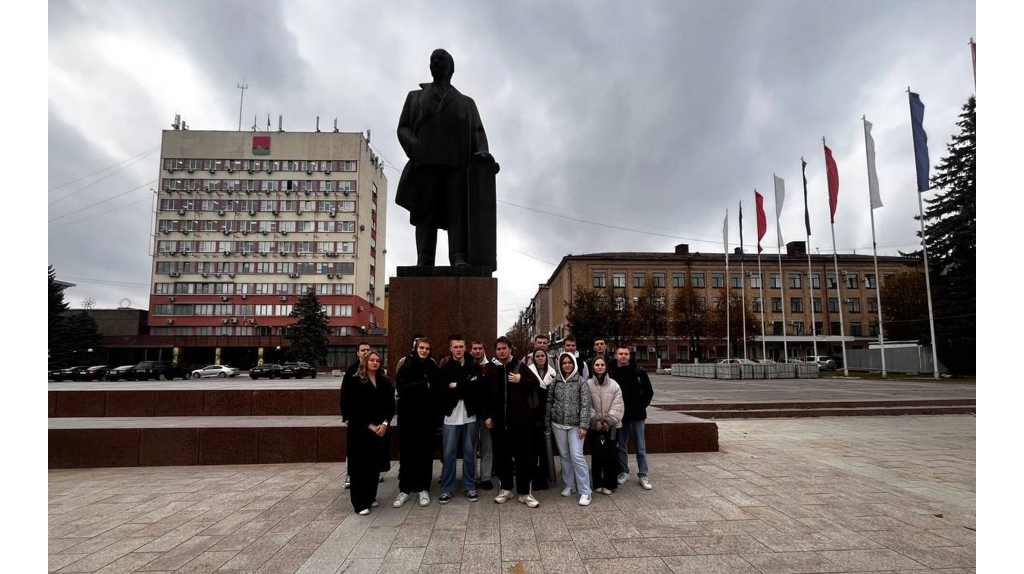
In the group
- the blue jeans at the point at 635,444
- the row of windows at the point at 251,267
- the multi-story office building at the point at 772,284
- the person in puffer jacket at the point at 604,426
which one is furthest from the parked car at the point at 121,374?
the multi-story office building at the point at 772,284

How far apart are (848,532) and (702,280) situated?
61.9 metres

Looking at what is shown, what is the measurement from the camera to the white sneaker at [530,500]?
5.60 m

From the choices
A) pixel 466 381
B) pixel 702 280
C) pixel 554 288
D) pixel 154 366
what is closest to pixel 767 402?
pixel 466 381

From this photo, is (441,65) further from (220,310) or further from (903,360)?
(220,310)

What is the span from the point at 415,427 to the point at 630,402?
2.76 metres

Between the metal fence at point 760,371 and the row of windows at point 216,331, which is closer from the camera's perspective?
the metal fence at point 760,371

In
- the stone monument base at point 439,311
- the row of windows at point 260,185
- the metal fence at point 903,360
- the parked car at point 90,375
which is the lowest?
the metal fence at point 903,360

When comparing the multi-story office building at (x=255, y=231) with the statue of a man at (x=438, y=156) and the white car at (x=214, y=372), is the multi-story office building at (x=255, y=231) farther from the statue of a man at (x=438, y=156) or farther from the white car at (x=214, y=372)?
the statue of a man at (x=438, y=156)

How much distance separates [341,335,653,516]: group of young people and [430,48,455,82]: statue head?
467 cm

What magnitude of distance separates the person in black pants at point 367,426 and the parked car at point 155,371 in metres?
34.6

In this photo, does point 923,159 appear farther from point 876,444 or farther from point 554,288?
point 554,288

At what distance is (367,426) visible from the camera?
5.71m

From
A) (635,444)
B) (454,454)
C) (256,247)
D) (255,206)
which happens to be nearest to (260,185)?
(255,206)

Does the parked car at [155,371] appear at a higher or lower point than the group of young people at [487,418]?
lower
